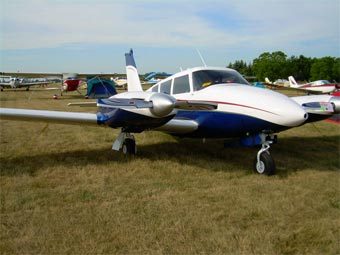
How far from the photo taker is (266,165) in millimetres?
6680

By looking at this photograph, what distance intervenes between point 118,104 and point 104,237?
137 inches

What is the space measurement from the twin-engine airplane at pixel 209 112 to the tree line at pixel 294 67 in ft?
281

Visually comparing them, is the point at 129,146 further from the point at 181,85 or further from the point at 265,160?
the point at 265,160

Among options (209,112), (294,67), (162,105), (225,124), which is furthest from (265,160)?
(294,67)

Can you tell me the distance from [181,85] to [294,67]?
98986mm

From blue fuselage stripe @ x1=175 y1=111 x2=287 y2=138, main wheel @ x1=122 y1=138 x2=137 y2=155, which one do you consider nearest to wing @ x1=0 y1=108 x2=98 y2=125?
main wheel @ x1=122 y1=138 x2=137 y2=155

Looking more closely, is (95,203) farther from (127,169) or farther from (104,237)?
(127,169)

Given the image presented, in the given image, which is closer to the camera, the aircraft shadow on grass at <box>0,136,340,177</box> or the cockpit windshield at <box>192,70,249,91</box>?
the aircraft shadow on grass at <box>0,136,340,177</box>

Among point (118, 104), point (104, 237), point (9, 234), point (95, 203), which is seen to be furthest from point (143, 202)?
point (118, 104)

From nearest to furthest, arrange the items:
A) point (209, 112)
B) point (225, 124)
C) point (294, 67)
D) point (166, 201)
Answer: point (166, 201)
point (225, 124)
point (209, 112)
point (294, 67)

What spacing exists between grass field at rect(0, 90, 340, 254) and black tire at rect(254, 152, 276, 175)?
16cm

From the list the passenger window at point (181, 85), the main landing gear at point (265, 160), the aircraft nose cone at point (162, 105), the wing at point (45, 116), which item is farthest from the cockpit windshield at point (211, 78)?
the wing at point (45, 116)

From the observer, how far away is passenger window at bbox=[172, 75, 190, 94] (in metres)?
7.91

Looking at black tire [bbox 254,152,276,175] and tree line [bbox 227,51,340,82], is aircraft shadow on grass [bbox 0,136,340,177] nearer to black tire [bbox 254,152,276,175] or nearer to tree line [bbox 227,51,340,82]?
black tire [bbox 254,152,276,175]
